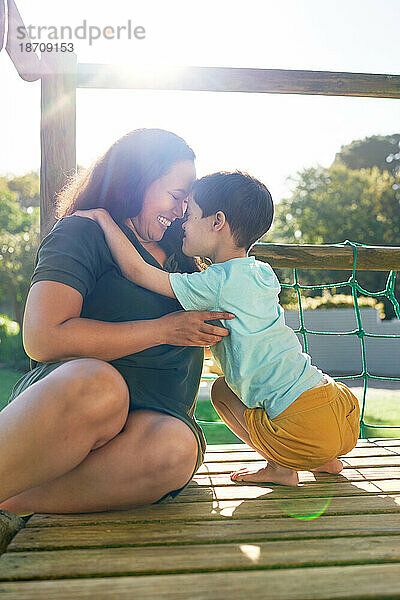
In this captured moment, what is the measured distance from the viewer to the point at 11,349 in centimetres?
1107

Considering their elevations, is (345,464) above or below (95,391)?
below

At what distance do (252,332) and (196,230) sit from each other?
0.34 m

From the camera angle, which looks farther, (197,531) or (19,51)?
(19,51)

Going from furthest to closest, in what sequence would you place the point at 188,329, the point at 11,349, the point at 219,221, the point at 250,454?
the point at 11,349
the point at 250,454
the point at 219,221
the point at 188,329

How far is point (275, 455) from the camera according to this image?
5.35 feet

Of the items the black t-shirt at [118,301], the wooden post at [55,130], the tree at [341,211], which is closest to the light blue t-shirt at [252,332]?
the black t-shirt at [118,301]

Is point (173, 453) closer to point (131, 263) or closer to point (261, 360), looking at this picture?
point (261, 360)

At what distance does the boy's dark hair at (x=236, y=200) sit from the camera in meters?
1.70

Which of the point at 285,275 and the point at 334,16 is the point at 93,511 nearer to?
the point at 285,275

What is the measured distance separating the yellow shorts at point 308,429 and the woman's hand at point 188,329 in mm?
267

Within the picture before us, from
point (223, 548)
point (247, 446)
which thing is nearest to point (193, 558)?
point (223, 548)

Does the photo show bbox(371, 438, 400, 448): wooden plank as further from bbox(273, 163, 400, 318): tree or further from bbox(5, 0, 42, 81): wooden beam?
bbox(273, 163, 400, 318): tree

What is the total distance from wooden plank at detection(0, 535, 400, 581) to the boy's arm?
65cm

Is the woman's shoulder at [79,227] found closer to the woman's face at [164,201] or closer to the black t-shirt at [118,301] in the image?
the black t-shirt at [118,301]
